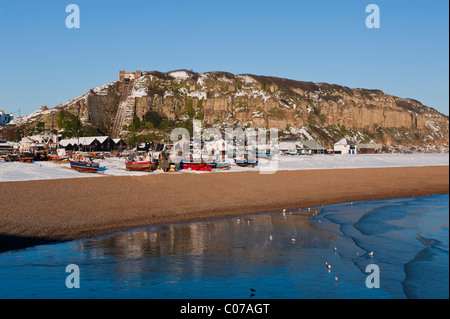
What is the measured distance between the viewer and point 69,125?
15538 centimetres

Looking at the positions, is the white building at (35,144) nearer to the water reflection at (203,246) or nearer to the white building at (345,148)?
the water reflection at (203,246)

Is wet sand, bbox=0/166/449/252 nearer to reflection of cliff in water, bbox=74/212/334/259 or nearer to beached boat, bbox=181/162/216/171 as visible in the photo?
reflection of cliff in water, bbox=74/212/334/259

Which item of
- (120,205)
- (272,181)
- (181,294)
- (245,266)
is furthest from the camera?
(272,181)

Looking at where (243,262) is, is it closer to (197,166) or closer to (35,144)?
(197,166)

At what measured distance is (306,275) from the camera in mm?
15211

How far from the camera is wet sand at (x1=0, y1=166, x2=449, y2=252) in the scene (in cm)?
2245

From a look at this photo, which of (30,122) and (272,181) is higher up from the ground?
(30,122)

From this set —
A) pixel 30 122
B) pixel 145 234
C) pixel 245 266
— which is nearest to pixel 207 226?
pixel 145 234

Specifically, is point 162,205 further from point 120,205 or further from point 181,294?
point 181,294

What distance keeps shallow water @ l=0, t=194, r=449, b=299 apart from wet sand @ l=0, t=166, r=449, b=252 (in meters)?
2.21

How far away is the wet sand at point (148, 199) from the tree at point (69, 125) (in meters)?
112

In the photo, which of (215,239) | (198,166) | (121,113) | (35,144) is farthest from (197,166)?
(121,113)

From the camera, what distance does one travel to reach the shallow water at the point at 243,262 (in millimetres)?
13703

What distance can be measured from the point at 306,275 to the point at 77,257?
30.6 ft
